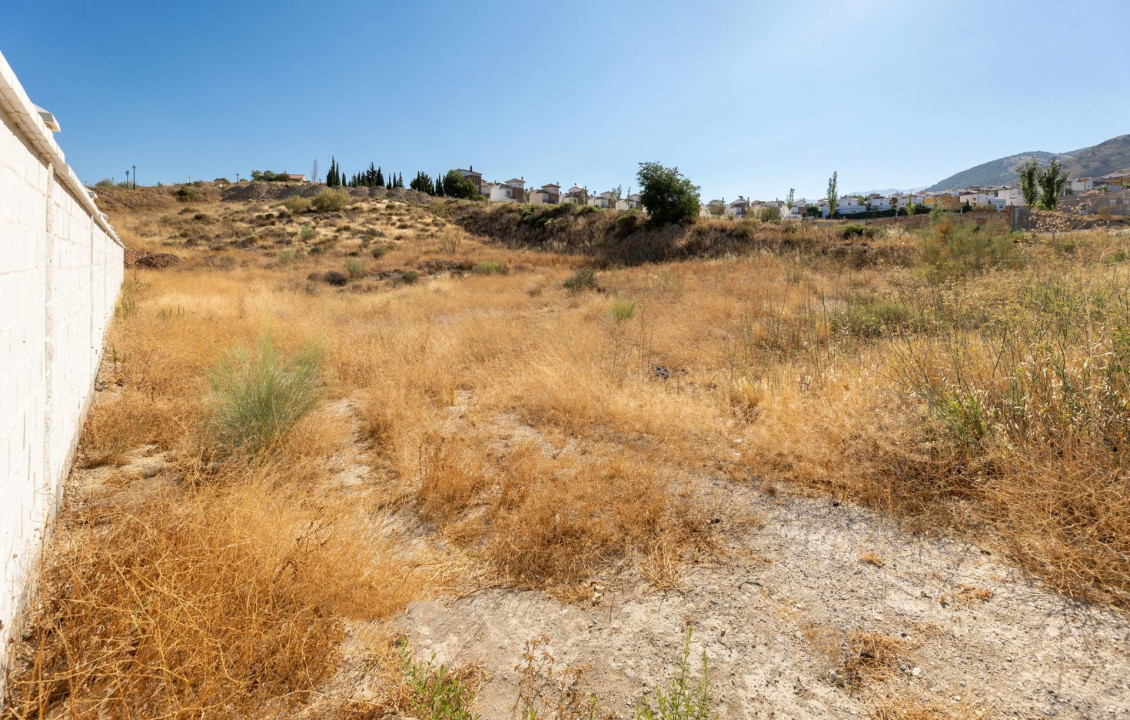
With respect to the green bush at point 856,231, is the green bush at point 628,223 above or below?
above

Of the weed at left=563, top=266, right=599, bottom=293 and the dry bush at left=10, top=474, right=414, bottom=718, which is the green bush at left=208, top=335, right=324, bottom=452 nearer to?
the dry bush at left=10, top=474, right=414, bottom=718

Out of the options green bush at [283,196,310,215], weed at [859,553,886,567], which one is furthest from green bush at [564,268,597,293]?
green bush at [283,196,310,215]

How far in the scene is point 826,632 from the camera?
215cm

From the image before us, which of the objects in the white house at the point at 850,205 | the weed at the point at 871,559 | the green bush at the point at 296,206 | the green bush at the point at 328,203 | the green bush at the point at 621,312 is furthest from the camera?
the white house at the point at 850,205

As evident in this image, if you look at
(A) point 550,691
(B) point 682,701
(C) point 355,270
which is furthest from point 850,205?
(A) point 550,691

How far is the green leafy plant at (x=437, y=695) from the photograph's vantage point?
1688 mm

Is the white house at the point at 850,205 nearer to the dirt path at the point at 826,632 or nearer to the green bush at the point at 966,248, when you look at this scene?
the green bush at the point at 966,248

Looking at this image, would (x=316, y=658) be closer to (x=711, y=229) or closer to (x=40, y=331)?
(x=40, y=331)

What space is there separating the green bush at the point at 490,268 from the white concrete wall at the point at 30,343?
15022mm

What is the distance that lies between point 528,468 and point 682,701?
2.11 metres

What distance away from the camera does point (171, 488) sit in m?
3.23

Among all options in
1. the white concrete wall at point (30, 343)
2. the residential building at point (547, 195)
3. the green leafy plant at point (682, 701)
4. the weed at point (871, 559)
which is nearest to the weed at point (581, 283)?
the white concrete wall at point (30, 343)

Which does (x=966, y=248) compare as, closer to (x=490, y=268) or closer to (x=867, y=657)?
(x=867, y=657)

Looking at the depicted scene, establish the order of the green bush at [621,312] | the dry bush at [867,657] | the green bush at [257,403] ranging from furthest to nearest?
the green bush at [621,312], the green bush at [257,403], the dry bush at [867,657]
